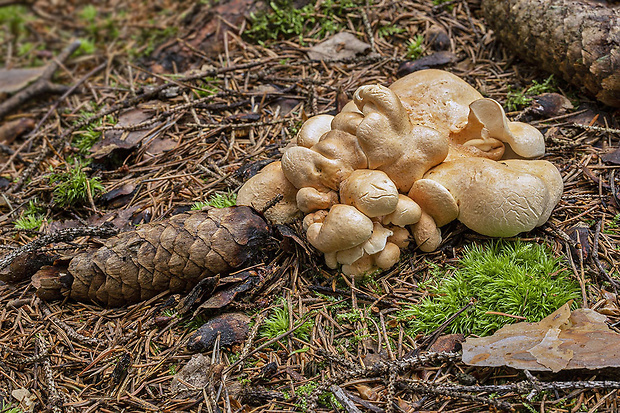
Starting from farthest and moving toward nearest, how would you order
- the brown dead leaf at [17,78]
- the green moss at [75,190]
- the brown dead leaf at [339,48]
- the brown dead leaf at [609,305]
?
the brown dead leaf at [17,78] → the brown dead leaf at [339,48] → the green moss at [75,190] → the brown dead leaf at [609,305]

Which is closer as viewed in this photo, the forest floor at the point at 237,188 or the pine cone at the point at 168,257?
the forest floor at the point at 237,188

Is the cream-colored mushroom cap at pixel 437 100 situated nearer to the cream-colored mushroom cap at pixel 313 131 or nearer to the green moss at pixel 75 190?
the cream-colored mushroom cap at pixel 313 131

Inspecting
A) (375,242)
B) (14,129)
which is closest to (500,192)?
(375,242)

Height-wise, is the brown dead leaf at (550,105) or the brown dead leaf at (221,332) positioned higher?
the brown dead leaf at (550,105)

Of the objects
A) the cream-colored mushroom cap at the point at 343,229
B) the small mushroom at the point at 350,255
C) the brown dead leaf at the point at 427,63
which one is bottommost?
the small mushroom at the point at 350,255

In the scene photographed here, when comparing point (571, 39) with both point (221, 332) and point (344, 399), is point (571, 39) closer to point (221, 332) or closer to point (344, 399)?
point (344, 399)

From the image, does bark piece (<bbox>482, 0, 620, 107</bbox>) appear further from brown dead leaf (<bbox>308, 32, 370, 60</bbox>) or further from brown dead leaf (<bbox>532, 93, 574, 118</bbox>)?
brown dead leaf (<bbox>308, 32, 370, 60</bbox>)

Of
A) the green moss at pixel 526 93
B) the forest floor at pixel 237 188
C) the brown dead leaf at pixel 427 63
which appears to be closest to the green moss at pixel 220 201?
the forest floor at pixel 237 188
